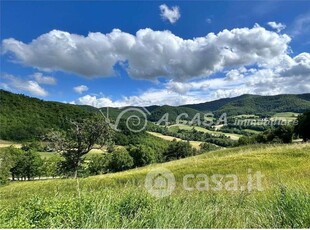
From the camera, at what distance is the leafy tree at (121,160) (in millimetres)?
107812

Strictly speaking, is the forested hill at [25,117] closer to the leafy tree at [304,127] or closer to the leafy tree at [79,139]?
the leafy tree at [304,127]

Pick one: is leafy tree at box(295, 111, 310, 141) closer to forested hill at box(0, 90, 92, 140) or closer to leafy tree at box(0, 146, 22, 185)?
leafy tree at box(0, 146, 22, 185)

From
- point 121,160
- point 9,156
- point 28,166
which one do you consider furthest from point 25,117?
point 121,160

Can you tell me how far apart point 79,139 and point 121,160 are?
54008 millimetres

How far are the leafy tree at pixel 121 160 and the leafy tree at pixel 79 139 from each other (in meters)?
49.5

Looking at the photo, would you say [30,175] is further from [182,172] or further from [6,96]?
[182,172]

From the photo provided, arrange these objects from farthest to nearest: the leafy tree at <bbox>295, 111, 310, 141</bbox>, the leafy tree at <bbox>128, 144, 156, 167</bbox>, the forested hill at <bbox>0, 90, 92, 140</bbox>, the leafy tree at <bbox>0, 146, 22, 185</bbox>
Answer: the forested hill at <bbox>0, 90, 92, 140</bbox>
the leafy tree at <bbox>128, 144, 156, 167</bbox>
the leafy tree at <bbox>0, 146, 22, 185</bbox>
the leafy tree at <bbox>295, 111, 310, 141</bbox>

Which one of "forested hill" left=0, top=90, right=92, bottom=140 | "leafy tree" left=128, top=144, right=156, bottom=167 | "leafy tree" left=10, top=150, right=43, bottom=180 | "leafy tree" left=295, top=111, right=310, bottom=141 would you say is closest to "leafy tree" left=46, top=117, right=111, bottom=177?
"leafy tree" left=295, top=111, right=310, bottom=141

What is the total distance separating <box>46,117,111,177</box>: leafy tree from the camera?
174ft

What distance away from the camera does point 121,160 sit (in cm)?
10756

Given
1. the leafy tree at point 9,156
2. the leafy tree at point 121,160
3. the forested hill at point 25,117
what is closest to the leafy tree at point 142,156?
the leafy tree at point 121,160

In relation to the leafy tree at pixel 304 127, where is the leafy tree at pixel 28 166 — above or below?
below

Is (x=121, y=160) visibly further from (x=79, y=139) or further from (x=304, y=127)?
(x=79, y=139)

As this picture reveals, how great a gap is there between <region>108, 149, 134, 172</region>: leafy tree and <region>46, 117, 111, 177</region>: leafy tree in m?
49.5
